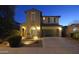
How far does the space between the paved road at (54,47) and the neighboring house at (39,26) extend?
90 mm

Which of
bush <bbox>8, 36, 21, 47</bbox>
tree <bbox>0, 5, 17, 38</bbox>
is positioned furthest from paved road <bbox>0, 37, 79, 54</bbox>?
tree <bbox>0, 5, 17, 38</bbox>

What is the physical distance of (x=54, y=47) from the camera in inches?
93.0

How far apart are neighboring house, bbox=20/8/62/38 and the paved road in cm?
9

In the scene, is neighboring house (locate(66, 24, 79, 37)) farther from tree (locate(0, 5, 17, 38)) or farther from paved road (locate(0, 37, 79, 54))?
tree (locate(0, 5, 17, 38))

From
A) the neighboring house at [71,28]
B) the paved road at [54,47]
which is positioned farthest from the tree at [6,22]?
the neighboring house at [71,28]

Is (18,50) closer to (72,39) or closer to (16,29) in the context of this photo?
(16,29)

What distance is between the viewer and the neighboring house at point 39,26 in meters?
2.35

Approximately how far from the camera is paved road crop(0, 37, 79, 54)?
236cm

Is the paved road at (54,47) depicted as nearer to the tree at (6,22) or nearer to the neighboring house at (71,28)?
the neighboring house at (71,28)
